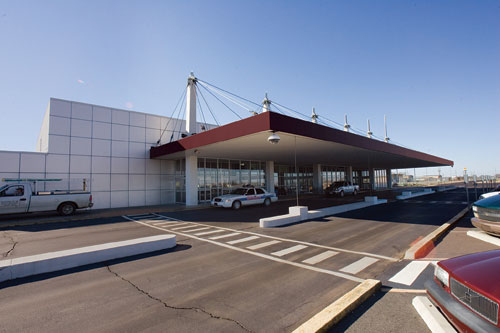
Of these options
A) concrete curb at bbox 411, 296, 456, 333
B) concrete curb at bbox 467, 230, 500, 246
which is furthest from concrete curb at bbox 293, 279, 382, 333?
concrete curb at bbox 467, 230, 500, 246

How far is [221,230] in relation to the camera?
1019cm

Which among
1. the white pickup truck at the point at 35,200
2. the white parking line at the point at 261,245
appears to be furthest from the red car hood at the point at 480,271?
the white pickup truck at the point at 35,200

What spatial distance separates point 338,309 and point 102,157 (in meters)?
20.9

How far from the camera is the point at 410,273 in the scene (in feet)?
16.6

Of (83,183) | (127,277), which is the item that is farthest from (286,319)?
(83,183)

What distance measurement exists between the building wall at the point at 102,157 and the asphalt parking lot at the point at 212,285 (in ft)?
32.9

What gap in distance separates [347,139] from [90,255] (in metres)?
14.7

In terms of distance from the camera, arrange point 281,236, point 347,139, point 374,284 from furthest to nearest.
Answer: point 347,139
point 281,236
point 374,284

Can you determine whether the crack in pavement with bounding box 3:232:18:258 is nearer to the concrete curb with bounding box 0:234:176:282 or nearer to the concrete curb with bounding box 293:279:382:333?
the concrete curb with bounding box 0:234:176:282

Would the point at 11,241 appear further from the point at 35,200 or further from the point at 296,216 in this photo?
the point at 296,216

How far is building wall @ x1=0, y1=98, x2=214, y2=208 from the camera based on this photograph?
665 inches

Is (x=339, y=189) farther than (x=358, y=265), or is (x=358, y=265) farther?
(x=339, y=189)

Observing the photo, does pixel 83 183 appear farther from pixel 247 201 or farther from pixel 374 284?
pixel 374 284

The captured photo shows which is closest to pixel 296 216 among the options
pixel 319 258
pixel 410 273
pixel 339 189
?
pixel 319 258
